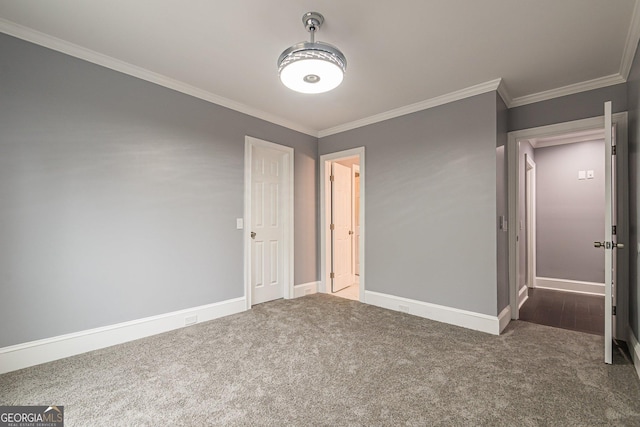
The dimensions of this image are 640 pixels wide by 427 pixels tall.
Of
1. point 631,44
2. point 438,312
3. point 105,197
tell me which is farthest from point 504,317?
point 105,197

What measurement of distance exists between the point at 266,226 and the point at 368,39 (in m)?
2.65

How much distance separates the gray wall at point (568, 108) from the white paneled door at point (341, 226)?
2459 mm

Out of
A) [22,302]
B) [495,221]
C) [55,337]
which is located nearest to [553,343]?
[495,221]

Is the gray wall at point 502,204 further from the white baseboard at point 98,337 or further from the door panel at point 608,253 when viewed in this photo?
the white baseboard at point 98,337

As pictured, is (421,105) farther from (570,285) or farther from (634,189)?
(570,285)

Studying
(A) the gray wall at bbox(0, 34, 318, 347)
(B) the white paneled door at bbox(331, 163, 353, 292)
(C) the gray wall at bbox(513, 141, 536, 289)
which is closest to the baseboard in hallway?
(B) the white paneled door at bbox(331, 163, 353, 292)

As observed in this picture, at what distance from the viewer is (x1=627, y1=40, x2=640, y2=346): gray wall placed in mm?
2262

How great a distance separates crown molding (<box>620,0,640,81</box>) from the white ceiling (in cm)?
1

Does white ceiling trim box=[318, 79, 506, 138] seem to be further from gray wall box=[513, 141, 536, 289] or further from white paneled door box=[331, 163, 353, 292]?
gray wall box=[513, 141, 536, 289]

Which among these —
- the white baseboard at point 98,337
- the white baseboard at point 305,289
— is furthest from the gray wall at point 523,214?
the white baseboard at point 98,337

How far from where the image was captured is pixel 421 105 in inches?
138

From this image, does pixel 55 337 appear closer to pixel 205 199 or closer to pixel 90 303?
pixel 90 303

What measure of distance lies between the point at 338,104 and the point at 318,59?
172cm

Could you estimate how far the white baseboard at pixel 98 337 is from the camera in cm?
216
